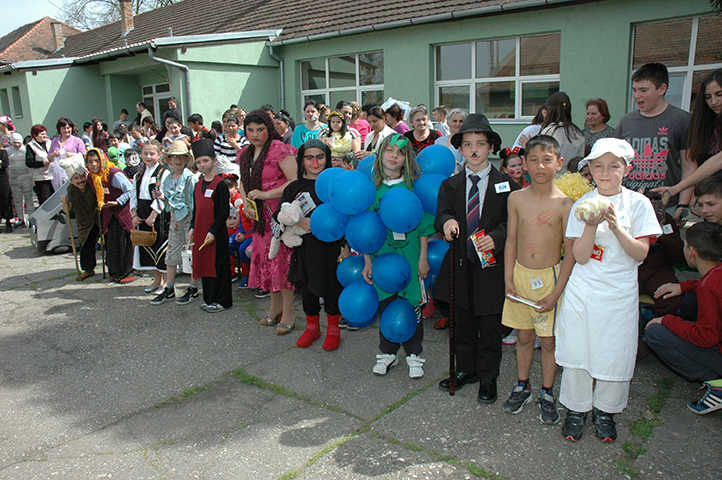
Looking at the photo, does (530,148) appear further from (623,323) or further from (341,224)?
(341,224)

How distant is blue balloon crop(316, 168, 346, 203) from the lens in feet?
12.6

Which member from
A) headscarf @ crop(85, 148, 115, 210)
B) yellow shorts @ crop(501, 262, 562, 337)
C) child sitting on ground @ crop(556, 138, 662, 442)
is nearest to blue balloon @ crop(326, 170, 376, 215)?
yellow shorts @ crop(501, 262, 562, 337)

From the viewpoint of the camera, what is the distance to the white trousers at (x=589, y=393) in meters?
2.95

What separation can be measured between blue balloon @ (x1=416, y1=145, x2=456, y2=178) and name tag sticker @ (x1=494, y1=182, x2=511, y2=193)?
2.16 feet

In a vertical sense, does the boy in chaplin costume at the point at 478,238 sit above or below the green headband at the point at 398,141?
below

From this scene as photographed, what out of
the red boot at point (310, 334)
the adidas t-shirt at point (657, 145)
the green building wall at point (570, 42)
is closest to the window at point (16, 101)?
the green building wall at point (570, 42)

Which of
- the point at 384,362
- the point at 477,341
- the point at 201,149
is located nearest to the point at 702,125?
the point at 477,341

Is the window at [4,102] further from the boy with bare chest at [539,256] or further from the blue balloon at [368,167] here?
the boy with bare chest at [539,256]

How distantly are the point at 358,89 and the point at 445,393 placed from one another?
10.5m

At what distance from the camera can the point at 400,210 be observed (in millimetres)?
3465

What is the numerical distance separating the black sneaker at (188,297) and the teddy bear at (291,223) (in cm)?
198

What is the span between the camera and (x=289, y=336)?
191 inches

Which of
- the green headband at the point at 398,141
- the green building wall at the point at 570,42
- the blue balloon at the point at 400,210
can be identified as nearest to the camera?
the blue balloon at the point at 400,210

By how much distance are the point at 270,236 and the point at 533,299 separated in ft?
9.02
